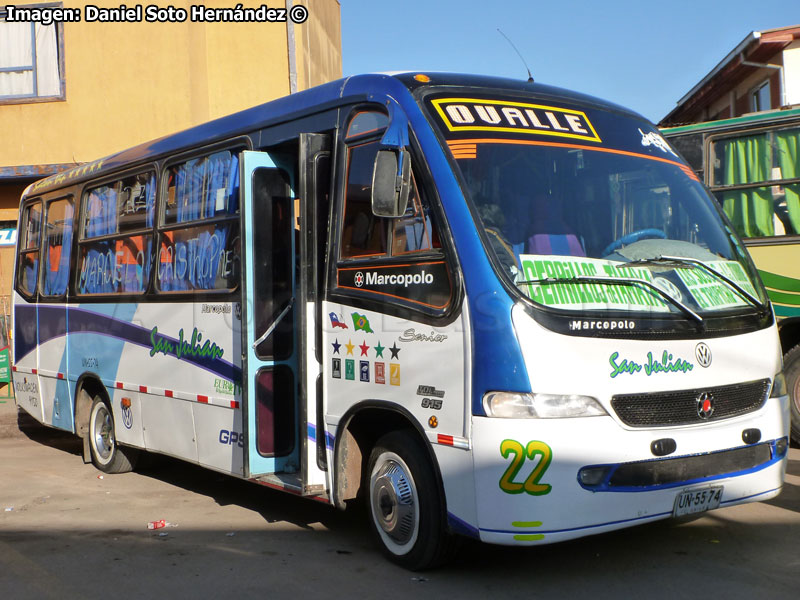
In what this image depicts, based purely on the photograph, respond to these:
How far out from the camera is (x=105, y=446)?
9047mm

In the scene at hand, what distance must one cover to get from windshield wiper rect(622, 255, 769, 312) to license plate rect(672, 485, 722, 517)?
1.13 m

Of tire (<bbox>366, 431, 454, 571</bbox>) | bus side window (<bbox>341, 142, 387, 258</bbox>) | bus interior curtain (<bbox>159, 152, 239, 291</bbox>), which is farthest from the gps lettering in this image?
bus side window (<bbox>341, 142, 387, 258</bbox>)

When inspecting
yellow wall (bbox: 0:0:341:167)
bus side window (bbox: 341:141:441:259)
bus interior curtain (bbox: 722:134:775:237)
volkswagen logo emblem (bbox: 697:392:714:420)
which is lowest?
volkswagen logo emblem (bbox: 697:392:714:420)

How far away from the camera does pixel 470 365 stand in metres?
4.75

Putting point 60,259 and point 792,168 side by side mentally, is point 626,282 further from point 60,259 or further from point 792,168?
point 60,259

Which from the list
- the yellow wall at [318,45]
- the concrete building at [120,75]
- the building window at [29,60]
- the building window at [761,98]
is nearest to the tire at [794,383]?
the yellow wall at [318,45]

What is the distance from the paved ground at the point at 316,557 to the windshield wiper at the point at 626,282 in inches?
55.3

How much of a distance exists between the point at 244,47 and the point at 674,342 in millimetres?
13356

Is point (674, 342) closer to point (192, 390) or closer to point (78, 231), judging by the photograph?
point (192, 390)

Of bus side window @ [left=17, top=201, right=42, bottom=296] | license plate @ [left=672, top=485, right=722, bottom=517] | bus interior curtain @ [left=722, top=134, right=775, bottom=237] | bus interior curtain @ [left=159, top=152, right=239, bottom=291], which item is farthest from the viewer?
bus side window @ [left=17, top=201, right=42, bottom=296]

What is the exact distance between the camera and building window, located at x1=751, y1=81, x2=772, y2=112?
861 inches

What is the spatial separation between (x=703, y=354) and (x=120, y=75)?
563 inches

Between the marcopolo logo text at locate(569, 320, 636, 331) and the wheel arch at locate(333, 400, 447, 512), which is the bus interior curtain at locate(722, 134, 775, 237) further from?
the wheel arch at locate(333, 400, 447, 512)

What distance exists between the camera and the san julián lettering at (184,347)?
697 cm
